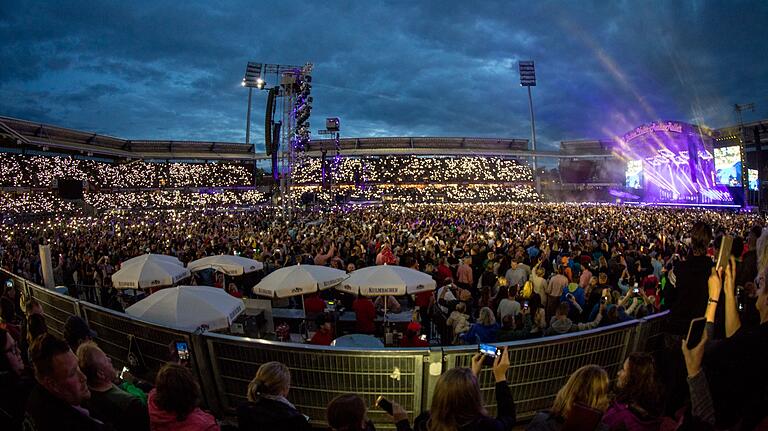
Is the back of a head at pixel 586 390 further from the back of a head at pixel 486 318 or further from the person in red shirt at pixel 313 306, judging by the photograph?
the person in red shirt at pixel 313 306

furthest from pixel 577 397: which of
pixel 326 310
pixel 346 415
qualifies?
pixel 326 310

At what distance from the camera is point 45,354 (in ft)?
6.56

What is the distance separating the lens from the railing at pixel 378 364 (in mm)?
3533

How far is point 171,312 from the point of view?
17.3 feet

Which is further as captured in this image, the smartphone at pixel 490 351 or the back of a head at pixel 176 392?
the smartphone at pixel 490 351

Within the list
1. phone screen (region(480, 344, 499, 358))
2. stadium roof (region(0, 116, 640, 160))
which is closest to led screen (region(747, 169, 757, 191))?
stadium roof (region(0, 116, 640, 160))

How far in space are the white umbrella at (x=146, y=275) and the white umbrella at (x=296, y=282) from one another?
2.18 meters

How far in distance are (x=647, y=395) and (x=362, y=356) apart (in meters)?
2.02

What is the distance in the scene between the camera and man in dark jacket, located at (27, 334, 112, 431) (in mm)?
1902

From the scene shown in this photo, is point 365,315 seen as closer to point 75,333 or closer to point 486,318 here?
point 486,318

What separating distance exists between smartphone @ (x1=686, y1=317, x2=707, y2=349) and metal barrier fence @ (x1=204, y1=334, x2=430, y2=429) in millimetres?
1926

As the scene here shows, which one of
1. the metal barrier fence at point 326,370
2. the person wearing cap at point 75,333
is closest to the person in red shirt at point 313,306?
the metal barrier fence at point 326,370

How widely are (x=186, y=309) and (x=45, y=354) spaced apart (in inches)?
137

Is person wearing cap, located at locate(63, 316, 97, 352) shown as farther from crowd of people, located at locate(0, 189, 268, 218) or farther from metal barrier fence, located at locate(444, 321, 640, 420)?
crowd of people, located at locate(0, 189, 268, 218)
